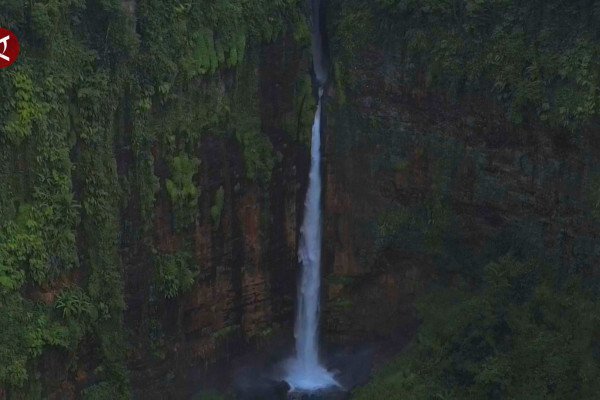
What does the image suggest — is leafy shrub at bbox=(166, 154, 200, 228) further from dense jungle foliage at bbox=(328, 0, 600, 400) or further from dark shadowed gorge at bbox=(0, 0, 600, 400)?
dense jungle foliage at bbox=(328, 0, 600, 400)

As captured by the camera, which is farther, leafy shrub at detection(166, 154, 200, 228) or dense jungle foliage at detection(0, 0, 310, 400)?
leafy shrub at detection(166, 154, 200, 228)

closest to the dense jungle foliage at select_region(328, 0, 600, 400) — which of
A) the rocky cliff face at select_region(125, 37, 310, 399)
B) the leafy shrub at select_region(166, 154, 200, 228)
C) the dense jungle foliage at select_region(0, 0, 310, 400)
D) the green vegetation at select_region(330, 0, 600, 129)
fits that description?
the green vegetation at select_region(330, 0, 600, 129)

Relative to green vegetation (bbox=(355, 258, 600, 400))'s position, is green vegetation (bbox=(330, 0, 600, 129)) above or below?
above

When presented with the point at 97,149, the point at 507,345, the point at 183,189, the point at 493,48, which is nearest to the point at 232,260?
the point at 183,189

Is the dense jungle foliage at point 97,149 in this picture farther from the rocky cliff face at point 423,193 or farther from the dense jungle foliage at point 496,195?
the dense jungle foliage at point 496,195

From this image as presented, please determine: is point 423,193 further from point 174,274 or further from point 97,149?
point 97,149

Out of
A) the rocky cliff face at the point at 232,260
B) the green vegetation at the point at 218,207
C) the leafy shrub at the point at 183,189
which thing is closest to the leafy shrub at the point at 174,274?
the rocky cliff face at the point at 232,260
